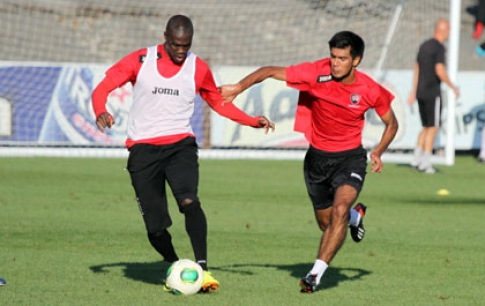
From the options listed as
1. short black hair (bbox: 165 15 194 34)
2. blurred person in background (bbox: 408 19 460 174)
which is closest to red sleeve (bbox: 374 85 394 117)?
short black hair (bbox: 165 15 194 34)

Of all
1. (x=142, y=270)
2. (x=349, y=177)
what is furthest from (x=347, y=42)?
(x=142, y=270)

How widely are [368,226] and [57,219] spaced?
11.6ft

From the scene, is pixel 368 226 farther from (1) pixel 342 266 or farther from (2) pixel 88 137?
(2) pixel 88 137

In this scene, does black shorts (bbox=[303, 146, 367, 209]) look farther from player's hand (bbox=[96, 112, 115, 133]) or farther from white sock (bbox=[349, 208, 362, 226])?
player's hand (bbox=[96, 112, 115, 133])

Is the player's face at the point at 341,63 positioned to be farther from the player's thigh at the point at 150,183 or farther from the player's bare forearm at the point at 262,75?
the player's thigh at the point at 150,183

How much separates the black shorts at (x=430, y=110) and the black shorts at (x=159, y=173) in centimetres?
1060

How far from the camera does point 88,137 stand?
20.3 metres

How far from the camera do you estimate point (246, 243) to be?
→ 1041 centimetres

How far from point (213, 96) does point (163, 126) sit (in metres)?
0.49

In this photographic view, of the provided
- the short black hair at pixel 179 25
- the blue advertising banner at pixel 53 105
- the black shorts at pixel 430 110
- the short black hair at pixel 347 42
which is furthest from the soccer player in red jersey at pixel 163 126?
the blue advertising banner at pixel 53 105

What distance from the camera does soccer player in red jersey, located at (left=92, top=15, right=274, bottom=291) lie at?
7801mm

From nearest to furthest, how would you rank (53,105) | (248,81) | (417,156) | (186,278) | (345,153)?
(186,278) → (248,81) → (345,153) → (417,156) → (53,105)

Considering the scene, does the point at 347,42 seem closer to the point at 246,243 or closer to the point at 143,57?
the point at 143,57

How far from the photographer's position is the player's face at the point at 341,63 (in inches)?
310
